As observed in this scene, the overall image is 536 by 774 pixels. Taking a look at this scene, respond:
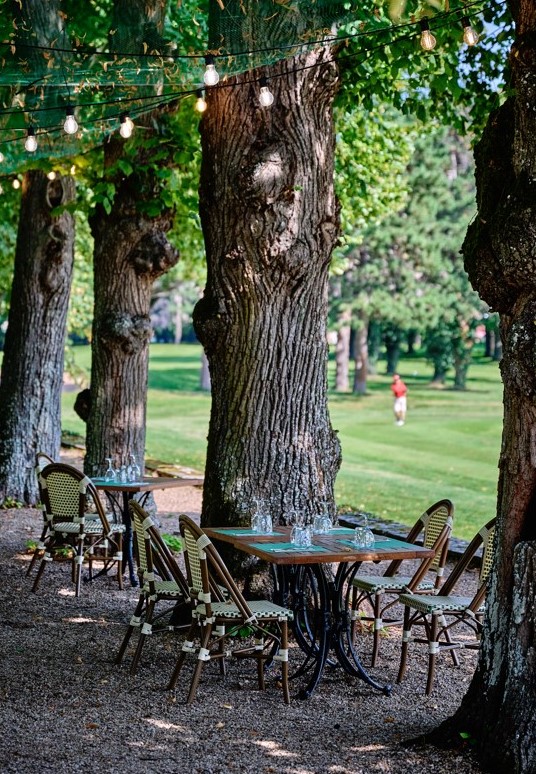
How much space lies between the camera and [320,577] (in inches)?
247

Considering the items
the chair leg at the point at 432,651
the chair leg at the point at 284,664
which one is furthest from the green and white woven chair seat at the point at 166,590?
the chair leg at the point at 432,651

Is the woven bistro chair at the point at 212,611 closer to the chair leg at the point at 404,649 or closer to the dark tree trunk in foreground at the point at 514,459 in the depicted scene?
the chair leg at the point at 404,649

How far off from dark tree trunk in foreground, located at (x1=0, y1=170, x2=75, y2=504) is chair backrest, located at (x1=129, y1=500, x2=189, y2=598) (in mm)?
6935

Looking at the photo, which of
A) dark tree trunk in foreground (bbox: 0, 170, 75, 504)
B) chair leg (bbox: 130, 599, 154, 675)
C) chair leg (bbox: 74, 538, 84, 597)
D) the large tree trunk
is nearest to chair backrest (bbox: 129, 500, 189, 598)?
chair leg (bbox: 130, 599, 154, 675)

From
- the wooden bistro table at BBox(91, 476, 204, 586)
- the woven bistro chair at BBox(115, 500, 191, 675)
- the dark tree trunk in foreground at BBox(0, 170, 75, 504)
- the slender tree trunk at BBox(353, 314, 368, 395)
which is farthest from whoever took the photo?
the slender tree trunk at BBox(353, 314, 368, 395)

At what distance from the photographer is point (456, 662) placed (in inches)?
268

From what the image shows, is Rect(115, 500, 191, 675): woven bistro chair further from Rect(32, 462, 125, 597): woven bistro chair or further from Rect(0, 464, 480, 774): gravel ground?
Rect(32, 462, 125, 597): woven bistro chair

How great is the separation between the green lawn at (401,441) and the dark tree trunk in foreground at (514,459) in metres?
9.97

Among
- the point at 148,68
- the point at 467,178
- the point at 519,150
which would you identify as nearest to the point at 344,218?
the point at 148,68

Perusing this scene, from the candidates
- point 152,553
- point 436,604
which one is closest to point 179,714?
point 152,553

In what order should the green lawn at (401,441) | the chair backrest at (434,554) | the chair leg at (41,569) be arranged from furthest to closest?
the green lawn at (401,441) < the chair leg at (41,569) < the chair backrest at (434,554)

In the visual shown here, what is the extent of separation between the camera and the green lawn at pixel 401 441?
18.7 metres

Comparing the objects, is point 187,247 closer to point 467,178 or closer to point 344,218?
point 344,218

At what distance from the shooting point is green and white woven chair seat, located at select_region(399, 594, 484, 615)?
6176 mm
